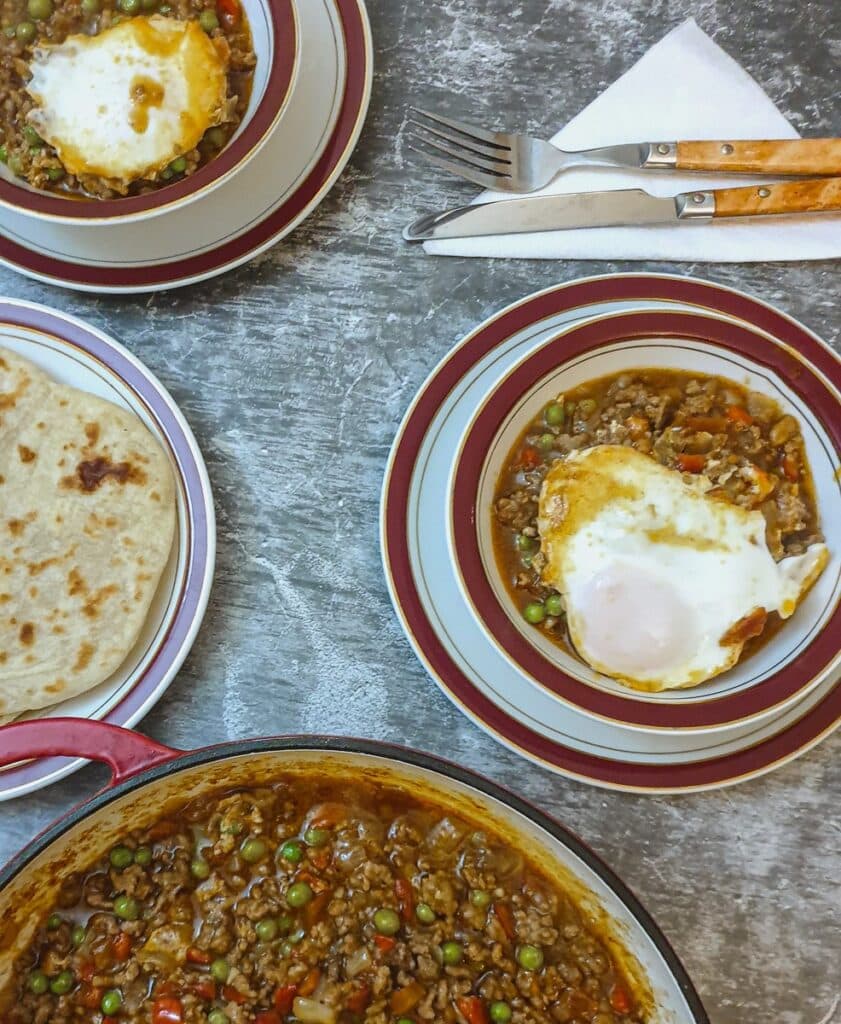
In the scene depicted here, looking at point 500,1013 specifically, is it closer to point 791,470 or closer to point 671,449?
point 671,449

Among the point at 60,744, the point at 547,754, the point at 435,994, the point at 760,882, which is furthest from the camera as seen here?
the point at 760,882

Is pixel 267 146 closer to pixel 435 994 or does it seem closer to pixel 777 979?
pixel 435 994

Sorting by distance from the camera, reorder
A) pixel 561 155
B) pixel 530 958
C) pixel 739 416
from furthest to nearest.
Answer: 1. pixel 561 155
2. pixel 739 416
3. pixel 530 958

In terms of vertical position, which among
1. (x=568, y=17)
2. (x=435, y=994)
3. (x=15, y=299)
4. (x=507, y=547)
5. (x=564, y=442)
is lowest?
(x=435, y=994)

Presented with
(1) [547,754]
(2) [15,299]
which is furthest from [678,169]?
(2) [15,299]

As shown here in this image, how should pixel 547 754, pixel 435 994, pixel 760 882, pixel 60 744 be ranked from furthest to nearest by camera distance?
pixel 760 882, pixel 547 754, pixel 435 994, pixel 60 744

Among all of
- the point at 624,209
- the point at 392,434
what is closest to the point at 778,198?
the point at 624,209

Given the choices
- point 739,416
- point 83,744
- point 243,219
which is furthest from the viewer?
point 243,219
